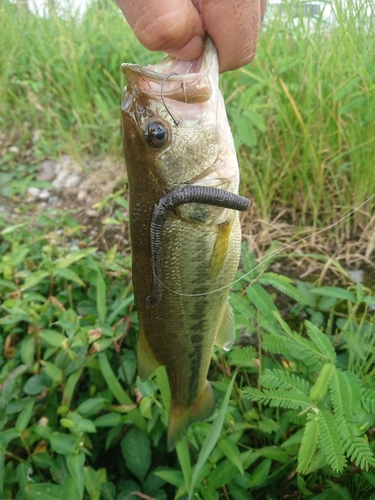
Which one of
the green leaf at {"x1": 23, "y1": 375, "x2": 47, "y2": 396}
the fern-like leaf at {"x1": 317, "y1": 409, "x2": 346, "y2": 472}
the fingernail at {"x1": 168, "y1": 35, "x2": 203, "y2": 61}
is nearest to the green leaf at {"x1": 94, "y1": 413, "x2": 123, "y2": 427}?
the green leaf at {"x1": 23, "y1": 375, "x2": 47, "y2": 396}

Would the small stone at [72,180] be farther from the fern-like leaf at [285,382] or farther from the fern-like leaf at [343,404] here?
the fern-like leaf at [343,404]

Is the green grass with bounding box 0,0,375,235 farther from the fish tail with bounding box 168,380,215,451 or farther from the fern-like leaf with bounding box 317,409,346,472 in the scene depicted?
the fern-like leaf with bounding box 317,409,346,472

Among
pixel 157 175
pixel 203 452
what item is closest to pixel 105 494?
pixel 203 452

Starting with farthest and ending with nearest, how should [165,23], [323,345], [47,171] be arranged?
[47,171], [323,345], [165,23]

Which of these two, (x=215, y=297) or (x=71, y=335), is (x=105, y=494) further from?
(x=215, y=297)

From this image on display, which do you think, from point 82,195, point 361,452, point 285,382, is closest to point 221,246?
point 285,382

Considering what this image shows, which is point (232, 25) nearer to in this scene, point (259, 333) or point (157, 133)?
point (157, 133)
